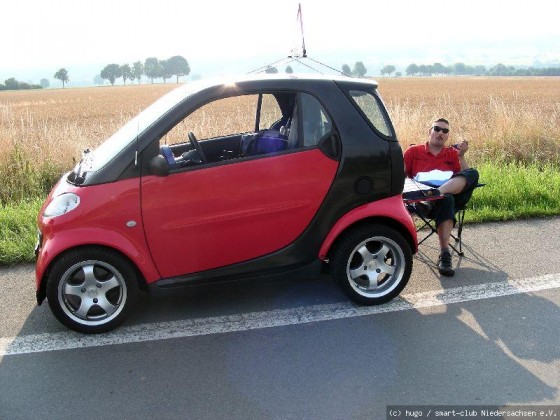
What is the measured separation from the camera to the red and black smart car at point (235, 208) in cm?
353

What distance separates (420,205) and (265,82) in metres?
1.93

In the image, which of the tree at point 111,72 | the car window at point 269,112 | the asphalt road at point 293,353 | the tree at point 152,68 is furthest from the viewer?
the tree at point 152,68

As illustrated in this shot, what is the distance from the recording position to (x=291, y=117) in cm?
392

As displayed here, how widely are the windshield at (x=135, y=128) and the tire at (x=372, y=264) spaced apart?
1508mm

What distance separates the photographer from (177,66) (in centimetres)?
16300

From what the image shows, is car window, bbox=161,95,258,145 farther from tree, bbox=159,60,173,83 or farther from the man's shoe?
tree, bbox=159,60,173,83

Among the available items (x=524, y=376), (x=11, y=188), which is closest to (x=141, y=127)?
(x=524, y=376)

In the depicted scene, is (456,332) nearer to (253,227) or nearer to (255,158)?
(253,227)

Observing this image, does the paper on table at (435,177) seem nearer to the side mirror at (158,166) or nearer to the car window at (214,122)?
the side mirror at (158,166)

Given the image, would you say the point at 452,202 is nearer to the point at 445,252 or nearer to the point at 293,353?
the point at 445,252

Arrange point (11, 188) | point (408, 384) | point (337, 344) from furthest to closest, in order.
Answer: point (11, 188) < point (337, 344) < point (408, 384)

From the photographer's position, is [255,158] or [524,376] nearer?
[524,376]

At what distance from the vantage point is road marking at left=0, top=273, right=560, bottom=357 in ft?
11.8

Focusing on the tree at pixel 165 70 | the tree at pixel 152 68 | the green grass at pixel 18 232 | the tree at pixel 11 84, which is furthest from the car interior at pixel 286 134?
the tree at pixel 152 68
